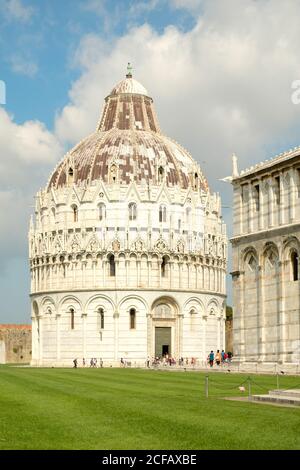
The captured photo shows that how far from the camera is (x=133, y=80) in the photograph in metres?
121

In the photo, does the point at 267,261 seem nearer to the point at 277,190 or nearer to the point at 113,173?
the point at 277,190

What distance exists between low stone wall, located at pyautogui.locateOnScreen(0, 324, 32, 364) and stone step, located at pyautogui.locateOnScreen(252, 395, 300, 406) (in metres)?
103

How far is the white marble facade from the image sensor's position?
58062 mm

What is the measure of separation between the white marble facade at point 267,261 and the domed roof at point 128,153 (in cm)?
4618

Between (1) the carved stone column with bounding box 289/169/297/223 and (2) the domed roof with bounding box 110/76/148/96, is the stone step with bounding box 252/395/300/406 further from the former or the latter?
(2) the domed roof with bounding box 110/76/148/96

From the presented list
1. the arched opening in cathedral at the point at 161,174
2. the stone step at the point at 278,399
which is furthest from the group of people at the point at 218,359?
the stone step at the point at 278,399

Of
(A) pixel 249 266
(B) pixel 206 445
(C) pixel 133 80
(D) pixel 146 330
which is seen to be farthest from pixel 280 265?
(C) pixel 133 80

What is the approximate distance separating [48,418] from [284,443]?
7407 mm

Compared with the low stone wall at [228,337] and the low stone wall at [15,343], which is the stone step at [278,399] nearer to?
the low stone wall at [228,337]

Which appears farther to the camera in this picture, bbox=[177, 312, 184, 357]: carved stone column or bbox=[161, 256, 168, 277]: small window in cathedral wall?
bbox=[161, 256, 168, 277]: small window in cathedral wall

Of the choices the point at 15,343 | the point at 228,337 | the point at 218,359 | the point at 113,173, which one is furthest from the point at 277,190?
the point at 15,343

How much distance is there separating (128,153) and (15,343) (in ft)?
126

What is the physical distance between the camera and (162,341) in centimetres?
10662

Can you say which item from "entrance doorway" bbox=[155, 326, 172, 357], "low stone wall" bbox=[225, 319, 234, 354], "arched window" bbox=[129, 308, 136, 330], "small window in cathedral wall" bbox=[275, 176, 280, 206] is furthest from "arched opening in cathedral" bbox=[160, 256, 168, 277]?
"small window in cathedral wall" bbox=[275, 176, 280, 206]
